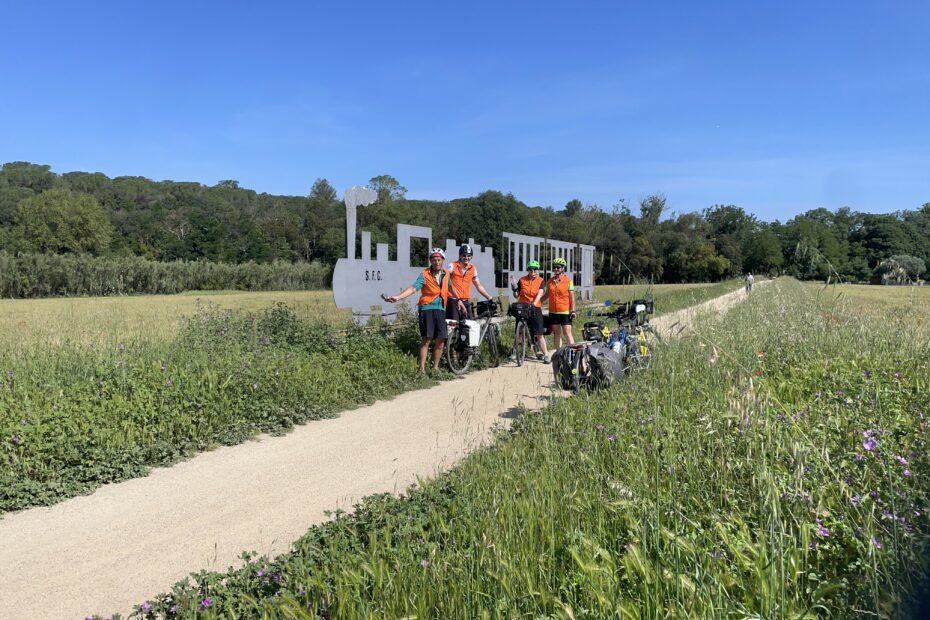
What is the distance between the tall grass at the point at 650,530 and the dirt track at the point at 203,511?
412mm

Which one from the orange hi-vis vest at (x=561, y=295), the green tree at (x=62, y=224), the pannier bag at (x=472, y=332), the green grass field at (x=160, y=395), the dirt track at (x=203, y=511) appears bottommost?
the dirt track at (x=203, y=511)

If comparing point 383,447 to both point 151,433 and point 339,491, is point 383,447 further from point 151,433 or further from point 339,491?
point 151,433

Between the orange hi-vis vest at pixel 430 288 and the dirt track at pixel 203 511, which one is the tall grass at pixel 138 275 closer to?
the orange hi-vis vest at pixel 430 288

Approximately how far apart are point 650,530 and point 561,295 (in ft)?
25.8

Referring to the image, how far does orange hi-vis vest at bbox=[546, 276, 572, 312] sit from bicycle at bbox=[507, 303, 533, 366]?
21.4 inches

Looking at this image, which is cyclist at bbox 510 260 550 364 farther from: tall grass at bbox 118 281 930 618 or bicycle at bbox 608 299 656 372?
tall grass at bbox 118 281 930 618

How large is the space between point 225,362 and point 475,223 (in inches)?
2369

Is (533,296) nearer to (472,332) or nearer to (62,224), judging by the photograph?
(472,332)

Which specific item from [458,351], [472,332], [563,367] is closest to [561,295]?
[472,332]

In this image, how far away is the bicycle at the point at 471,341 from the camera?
32.8 feet

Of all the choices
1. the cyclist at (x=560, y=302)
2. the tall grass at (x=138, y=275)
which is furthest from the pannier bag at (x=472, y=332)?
the tall grass at (x=138, y=275)

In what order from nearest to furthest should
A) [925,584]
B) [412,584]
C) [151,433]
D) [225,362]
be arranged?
[925,584], [412,584], [151,433], [225,362]

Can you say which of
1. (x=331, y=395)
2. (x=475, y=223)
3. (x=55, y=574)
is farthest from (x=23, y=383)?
(x=475, y=223)

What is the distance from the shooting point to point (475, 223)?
66750mm
